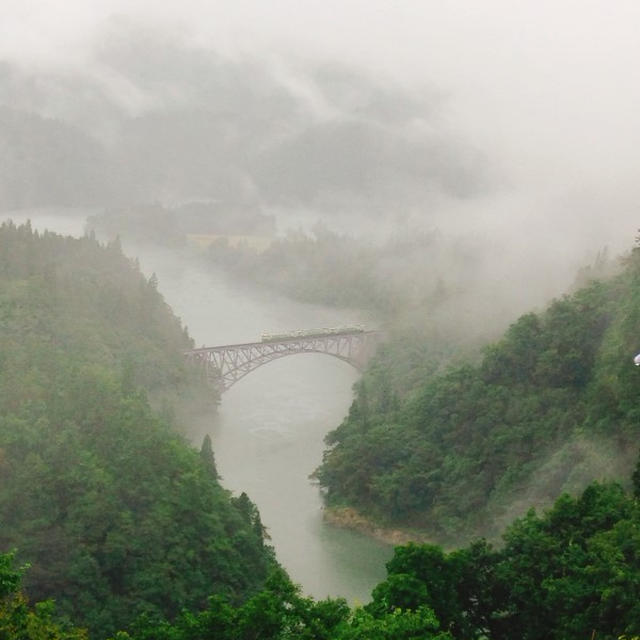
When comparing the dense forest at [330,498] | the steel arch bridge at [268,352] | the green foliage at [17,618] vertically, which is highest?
the steel arch bridge at [268,352]

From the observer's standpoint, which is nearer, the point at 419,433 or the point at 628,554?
the point at 628,554

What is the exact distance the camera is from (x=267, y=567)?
108ft

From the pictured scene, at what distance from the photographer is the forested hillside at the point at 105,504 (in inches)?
1168

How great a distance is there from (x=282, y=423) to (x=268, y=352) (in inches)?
199

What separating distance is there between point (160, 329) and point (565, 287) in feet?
61.2

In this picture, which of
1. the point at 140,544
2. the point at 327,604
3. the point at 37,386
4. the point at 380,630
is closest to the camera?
the point at 380,630

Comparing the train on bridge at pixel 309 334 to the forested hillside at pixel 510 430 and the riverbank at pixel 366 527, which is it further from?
the riverbank at pixel 366 527

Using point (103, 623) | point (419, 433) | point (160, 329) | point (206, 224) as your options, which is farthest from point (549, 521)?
point (206, 224)

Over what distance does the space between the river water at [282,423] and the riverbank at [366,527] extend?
0.29m

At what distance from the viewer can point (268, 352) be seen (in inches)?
2287

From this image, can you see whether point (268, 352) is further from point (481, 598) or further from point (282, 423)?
point (481, 598)

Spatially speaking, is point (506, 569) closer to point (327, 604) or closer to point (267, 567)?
point (327, 604)

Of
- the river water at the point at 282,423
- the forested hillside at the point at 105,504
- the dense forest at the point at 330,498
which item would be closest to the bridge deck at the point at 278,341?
the river water at the point at 282,423

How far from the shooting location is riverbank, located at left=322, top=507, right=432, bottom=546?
38750mm
